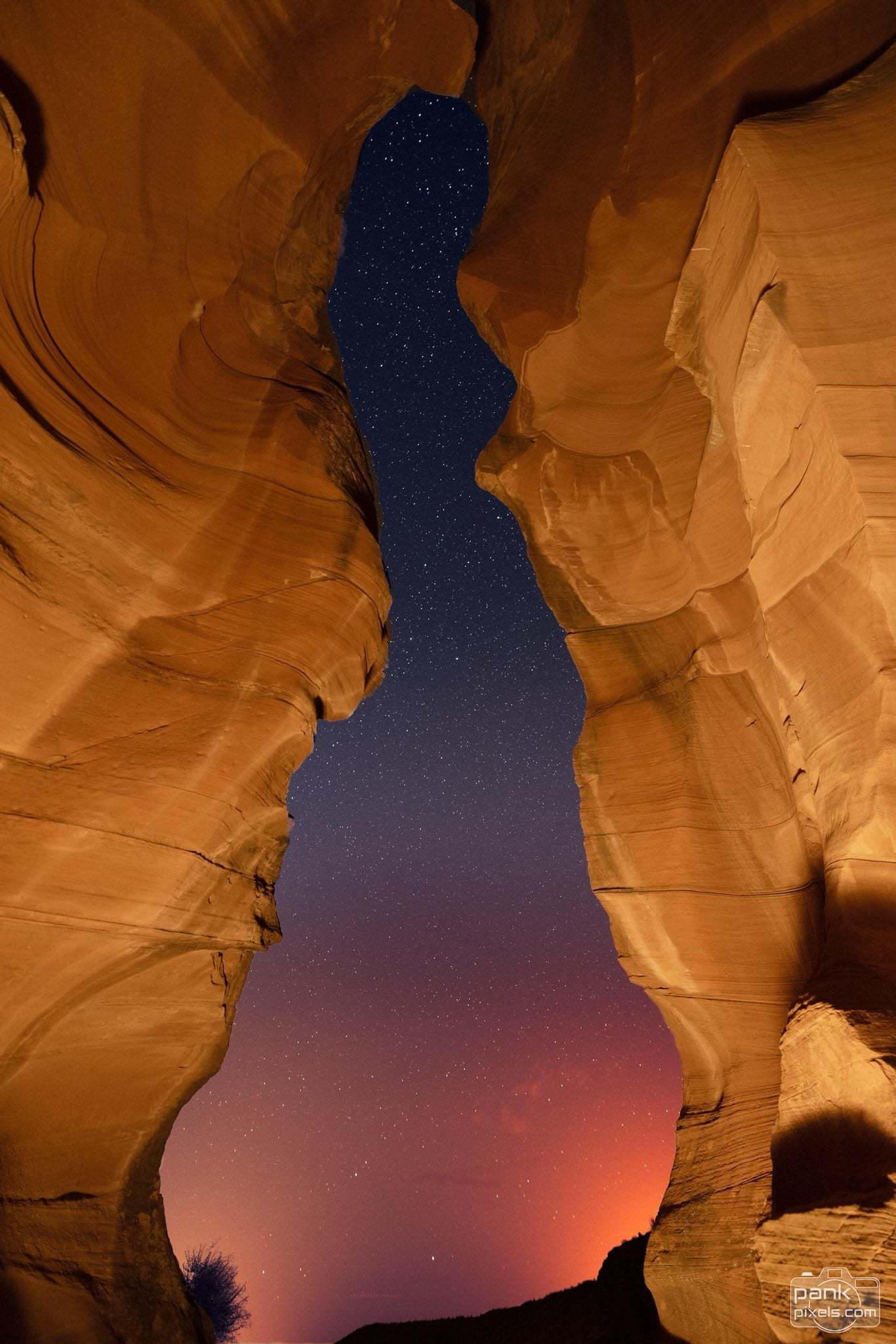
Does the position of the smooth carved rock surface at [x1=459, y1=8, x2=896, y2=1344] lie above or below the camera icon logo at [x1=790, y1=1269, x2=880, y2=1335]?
above

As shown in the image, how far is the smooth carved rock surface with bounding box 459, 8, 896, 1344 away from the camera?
16.4 ft

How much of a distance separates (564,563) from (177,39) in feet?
17.2

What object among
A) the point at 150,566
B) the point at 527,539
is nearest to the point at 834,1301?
the point at 150,566

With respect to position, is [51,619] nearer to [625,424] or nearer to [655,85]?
[625,424]

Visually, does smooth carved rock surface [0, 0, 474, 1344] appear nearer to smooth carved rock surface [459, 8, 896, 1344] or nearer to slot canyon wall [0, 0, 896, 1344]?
slot canyon wall [0, 0, 896, 1344]

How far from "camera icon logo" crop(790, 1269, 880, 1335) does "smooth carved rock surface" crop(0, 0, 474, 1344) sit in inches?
187

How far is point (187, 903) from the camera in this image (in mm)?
7051

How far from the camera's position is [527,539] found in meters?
8.98

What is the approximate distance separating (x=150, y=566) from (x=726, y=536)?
457 centimetres

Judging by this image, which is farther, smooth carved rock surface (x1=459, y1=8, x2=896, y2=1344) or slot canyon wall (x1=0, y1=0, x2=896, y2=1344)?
slot canyon wall (x1=0, y1=0, x2=896, y2=1344)

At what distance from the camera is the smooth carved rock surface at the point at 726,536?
16.4 feet

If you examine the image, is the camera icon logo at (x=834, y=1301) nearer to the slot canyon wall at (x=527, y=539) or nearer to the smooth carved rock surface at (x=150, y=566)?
the slot canyon wall at (x=527, y=539)

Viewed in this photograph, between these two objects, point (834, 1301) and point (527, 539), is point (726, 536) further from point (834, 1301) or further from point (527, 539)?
point (834, 1301)

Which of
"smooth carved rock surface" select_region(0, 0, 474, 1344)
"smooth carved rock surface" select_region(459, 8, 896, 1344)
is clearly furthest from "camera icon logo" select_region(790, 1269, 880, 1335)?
"smooth carved rock surface" select_region(0, 0, 474, 1344)
